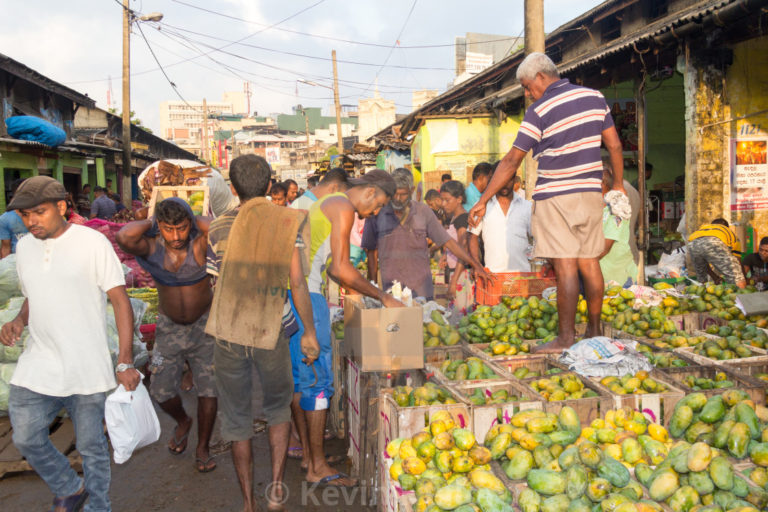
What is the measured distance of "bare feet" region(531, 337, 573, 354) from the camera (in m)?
4.05

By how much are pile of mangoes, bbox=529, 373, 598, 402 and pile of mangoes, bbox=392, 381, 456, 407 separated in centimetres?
52

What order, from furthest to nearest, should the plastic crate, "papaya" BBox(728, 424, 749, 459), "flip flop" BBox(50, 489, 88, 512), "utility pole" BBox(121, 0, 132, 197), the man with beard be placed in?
1. "utility pole" BBox(121, 0, 132, 197)
2. the man with beard
3. the plastic crate
4. "flip flop" BBox(50, 489, 88, 512)
5. "papaya" BBox(728, 424, 749, 459)

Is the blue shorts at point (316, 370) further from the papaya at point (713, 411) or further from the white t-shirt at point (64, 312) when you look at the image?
the papaya at point (713, 411)

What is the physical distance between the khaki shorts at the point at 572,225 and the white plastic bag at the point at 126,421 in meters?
2.77

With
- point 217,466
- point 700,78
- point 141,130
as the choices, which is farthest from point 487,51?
point 217,466

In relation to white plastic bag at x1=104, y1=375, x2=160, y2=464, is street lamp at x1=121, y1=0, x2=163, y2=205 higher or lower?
higher

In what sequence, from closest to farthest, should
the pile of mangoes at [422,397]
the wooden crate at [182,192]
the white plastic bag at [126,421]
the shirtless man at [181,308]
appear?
1. the pile of mangoes at [422,397]
2. the white plastic bag at [126,421]
3. the shirtless man at [181,308]
4. the wooden crate at [182,192]

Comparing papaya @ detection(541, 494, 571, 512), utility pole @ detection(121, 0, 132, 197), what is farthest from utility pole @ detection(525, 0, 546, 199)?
utility pole @ detection(121, 0, 132, 197)

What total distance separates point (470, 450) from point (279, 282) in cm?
140

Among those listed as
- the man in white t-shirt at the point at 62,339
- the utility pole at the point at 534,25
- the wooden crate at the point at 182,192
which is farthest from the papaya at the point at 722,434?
the utility pole at the point at 534,25

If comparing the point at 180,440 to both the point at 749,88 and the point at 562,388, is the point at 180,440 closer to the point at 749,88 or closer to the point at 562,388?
the point at 562,388

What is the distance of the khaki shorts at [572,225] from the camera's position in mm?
3982

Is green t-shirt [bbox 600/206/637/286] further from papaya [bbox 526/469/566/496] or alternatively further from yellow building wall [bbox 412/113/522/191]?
yellow building wall [bbox 412/113/522/191]

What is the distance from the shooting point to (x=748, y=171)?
806 centimetres
